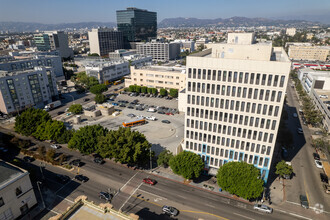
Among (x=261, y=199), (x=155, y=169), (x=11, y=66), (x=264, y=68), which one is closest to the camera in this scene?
(x=264, y=68)

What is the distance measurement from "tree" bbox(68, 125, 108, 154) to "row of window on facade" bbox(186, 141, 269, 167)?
93.8 feet

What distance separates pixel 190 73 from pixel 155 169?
30.8 metres

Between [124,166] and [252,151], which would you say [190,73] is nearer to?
[252,151]

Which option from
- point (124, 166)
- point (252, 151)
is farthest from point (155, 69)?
point (252, 151)

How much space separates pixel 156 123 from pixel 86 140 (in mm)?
35566

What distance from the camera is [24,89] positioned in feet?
322

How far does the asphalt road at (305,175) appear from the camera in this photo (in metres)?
49.7

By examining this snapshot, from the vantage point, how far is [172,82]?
125125 mm

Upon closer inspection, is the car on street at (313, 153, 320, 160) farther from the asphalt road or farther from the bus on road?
the bus on road

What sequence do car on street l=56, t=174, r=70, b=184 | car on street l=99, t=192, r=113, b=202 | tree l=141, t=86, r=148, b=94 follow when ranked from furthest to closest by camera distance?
tree l=141, t=86, r=148, b=94 → car on street l=56, t=174, r=70, b=184 → car on street l=99, t=192, r=113, b=202

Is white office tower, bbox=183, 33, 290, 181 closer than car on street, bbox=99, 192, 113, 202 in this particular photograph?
Yes

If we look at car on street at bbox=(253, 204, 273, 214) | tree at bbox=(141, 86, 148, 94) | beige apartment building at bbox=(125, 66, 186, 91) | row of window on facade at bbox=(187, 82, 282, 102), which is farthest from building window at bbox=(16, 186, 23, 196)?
beige apartment building at bbox=(125, 66, 186, 91)

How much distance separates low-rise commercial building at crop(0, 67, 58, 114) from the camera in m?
92.2

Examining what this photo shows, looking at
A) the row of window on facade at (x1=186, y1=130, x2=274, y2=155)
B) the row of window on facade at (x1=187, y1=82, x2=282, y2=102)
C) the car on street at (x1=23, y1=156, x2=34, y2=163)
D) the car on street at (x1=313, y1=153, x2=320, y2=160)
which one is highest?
the row of window on facade at (x1=187, y1=82, x2=282, y2=102)
